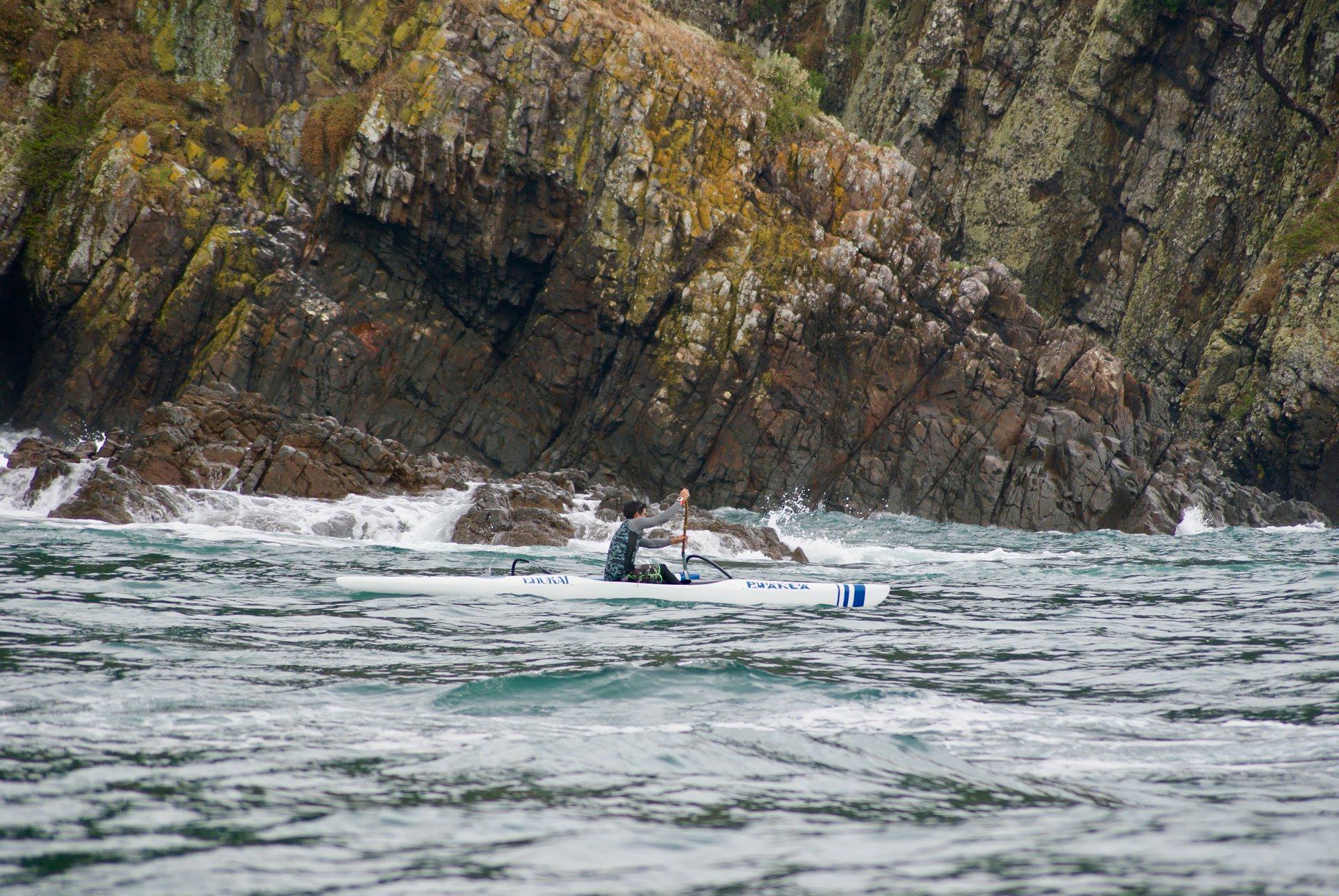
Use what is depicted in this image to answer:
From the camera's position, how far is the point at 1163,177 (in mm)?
43906

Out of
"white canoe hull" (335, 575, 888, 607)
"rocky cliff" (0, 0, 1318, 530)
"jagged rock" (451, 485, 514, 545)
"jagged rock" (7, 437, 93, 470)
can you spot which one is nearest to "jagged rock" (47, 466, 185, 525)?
"jagged rock" (7, 437, 93, 470)

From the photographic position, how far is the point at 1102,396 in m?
33.5

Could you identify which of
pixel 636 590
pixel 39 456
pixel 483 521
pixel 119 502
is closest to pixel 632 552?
pixel 636 590

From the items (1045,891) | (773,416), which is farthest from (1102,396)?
(1045,891)

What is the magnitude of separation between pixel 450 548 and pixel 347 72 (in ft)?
81.1

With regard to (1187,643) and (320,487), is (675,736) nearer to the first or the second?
(1187,643)

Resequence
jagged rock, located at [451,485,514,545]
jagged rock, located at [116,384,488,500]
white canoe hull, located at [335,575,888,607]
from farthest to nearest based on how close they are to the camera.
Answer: jagged rock, located at [116,384,488,500]
jagged rock, located at [451,485,514,545]
white canoe hull, located at [335,575,888,607]

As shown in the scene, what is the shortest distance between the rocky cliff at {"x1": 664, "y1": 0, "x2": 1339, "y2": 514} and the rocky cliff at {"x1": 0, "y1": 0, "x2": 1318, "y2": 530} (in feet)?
19.0

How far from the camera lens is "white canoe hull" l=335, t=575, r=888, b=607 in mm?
15094

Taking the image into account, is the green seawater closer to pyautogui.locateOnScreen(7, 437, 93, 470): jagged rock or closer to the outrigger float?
the outrigger float

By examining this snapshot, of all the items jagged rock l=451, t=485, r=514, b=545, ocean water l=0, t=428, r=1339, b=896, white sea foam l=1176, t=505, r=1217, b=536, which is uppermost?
white sea foam l=1176, t=505, r=1217, b=536

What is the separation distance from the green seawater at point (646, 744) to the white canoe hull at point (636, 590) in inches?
20.8

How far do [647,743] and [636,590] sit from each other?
834 centimetres

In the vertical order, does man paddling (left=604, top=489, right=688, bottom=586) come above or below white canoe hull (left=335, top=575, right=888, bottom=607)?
above
